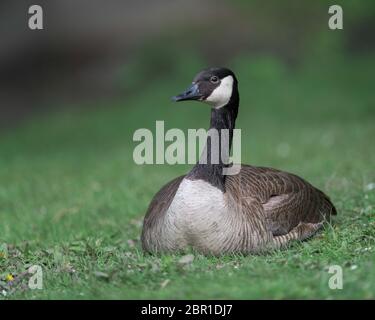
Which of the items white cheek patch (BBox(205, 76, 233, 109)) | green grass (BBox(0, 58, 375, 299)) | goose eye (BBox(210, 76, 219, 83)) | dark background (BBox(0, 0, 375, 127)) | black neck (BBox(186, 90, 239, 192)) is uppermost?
dark background (BBox(0, 0, 375, 127))

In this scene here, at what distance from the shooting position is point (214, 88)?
22.2 ft

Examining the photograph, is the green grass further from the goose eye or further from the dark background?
the goose eye

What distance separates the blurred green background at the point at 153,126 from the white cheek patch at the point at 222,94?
152cm

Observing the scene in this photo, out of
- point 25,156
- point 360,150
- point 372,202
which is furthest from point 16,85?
point 372,202

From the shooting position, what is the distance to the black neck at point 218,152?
662 cm

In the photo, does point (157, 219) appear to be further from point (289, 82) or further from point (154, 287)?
point (289, 82)

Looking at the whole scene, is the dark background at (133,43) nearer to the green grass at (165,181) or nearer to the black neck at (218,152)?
the green grass at (165,181)

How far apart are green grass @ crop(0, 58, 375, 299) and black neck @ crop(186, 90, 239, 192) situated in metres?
0.74

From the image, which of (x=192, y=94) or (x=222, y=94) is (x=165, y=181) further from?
(x=192, y=94)

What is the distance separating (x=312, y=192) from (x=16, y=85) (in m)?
16.6

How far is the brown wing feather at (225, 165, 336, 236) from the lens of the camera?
6844mm

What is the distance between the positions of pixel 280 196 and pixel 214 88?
1258mm

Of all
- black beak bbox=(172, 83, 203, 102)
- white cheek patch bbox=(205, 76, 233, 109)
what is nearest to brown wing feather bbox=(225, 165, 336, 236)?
white cheek patch bbox=(205, 76, 233, 109)

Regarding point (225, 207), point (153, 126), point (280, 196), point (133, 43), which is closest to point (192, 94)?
point (225, 207)
